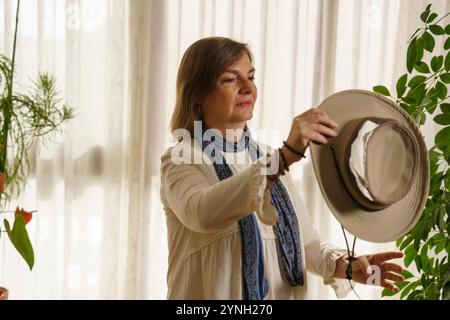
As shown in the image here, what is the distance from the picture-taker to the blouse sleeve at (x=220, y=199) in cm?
110

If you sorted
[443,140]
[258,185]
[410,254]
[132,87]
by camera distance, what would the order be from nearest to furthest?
[258,185]
[443,140]
[410,254]
[132,87]

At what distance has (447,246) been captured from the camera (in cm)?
174

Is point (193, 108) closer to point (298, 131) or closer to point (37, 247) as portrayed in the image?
point (298, 131)

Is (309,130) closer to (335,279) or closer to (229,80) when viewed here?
(229,80)

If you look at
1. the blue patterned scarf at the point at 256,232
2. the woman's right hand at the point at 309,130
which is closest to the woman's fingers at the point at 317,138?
the woman's right hand at the point at 309,130

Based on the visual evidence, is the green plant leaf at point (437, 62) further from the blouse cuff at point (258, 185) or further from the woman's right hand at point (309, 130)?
the blouse cuff at point (258, 185)

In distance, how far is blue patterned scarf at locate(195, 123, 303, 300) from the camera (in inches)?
51.1

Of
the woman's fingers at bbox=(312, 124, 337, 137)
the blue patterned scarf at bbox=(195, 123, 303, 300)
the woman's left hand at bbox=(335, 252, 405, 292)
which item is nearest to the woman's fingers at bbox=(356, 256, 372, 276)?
the woman's left hand at bbox=(335, 252, 405, 292)

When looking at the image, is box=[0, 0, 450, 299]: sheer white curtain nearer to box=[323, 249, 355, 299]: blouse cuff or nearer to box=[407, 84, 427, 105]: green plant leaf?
box=[407, 84, 427, 105]: green plant leaf

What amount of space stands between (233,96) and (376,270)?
554 millimetres

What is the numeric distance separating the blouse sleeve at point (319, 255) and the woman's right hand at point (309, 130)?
17.3 inches

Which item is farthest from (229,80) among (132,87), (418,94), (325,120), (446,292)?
(132,87)

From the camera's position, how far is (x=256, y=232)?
1.32 m

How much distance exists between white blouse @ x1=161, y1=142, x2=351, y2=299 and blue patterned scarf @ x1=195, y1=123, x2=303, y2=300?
0.02 m
